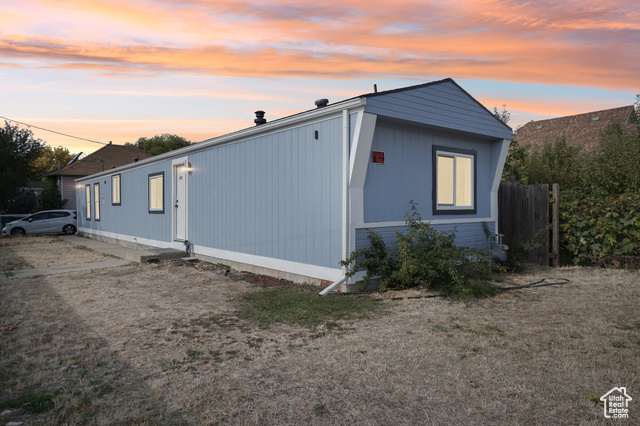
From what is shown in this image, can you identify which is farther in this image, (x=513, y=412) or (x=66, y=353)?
(x=66, y=353)

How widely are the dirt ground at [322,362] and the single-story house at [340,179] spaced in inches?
59.0

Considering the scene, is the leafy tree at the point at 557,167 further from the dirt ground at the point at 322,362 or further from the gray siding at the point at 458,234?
the dirt ground at the point at 322,362

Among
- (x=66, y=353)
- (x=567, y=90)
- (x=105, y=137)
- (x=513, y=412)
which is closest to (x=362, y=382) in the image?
(x=513, y=412)

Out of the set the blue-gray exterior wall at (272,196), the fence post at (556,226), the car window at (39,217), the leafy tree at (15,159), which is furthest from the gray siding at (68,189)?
the fence post at (556,226)

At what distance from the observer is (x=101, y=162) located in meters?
29.1

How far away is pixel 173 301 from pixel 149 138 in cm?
5053

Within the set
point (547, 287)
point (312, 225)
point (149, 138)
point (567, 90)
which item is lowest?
point (547, 287)

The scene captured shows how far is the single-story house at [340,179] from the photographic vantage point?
6.60 metres

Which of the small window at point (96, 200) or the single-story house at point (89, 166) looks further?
the single-story house at point (89, 166)

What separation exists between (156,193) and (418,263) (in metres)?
9.06

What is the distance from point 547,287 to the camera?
7035mm

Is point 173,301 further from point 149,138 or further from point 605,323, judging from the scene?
point 149,138

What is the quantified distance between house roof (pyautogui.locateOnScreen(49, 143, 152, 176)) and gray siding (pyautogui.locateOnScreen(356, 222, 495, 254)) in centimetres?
2587

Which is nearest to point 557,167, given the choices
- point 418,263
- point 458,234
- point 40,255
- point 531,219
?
point 531,219
